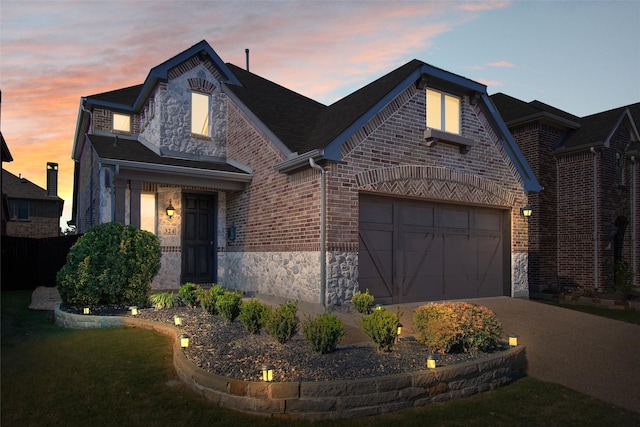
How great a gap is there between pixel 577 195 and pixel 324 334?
49.2 feet

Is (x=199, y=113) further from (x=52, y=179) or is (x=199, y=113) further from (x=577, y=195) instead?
(x=52, y=179)

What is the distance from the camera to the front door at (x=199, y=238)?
44.2ft

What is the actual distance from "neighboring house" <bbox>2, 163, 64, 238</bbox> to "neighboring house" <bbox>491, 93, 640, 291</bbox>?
32661mm

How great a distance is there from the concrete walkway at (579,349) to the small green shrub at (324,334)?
258 cm

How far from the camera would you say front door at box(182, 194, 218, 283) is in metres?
13.5

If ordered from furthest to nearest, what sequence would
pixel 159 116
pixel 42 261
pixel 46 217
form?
pixel 46 217 < pixel 42 261 < pixel 159 116

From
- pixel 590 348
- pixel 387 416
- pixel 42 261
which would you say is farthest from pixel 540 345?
pixel 42 261

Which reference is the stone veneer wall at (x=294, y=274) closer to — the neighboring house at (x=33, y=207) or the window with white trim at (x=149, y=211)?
the window with white trim at (x=149, y=211)

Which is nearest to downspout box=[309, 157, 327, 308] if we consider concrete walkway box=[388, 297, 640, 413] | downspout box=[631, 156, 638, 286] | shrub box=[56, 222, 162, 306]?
concrete walkway box=[388, 297, 640, 413]

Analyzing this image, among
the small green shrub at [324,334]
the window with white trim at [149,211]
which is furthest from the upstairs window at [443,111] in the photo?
the window with white trim at [149,211]

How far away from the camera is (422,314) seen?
6.58m

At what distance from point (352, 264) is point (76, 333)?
5306 mm

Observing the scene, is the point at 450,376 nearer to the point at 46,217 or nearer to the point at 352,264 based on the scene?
the point at 352,264

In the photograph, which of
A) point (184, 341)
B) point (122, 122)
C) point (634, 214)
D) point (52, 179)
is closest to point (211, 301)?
point (184, 341)
